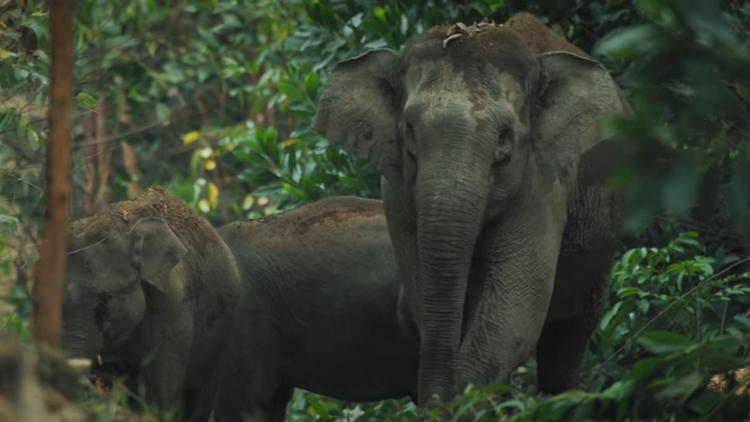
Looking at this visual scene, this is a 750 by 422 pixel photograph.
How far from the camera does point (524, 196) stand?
27.6 ft

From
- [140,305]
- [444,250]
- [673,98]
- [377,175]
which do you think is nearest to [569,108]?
[444,250]

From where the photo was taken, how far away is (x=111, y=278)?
8641mm

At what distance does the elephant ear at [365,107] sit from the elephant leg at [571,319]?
1235 mm

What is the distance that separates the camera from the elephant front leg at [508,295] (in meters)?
8.23

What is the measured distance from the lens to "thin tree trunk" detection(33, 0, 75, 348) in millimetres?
5344

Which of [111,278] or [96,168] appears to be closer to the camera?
[111,278]

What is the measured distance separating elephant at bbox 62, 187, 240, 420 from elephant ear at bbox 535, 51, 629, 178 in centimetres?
175

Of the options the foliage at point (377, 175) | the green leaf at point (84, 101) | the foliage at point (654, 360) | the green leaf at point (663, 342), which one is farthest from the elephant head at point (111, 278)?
the green leaf at point (663, 342)

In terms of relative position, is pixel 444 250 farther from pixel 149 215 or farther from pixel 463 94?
pixel 149 215

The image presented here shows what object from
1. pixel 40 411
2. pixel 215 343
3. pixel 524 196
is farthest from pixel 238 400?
pixel 40 411

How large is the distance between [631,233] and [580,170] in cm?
213

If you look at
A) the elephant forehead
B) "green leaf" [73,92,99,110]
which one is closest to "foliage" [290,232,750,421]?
the elephant forehead

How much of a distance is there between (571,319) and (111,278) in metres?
2.45

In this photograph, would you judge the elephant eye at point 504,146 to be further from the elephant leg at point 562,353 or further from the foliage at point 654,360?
the elephant leg at point 562,353
